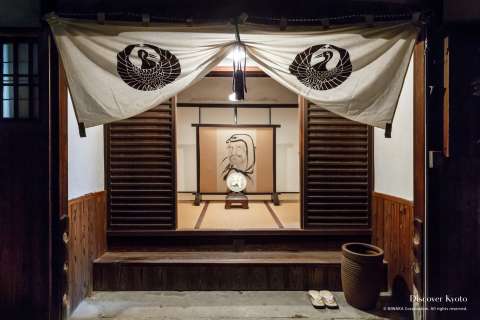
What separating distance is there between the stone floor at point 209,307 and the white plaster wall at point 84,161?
140 centimetres

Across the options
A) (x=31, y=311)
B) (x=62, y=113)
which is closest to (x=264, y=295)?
(x=31, y=311)

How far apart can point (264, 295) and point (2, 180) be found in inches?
128

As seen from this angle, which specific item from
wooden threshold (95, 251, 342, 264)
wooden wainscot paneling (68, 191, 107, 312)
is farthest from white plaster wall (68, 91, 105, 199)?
wooden threshold (95, 251, 342, 264)

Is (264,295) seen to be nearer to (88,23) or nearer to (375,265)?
(375,265)

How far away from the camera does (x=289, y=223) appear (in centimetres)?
467

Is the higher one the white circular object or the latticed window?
the latticed window

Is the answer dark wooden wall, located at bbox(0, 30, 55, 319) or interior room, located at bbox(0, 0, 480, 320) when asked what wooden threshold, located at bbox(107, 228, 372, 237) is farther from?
dark wooden wall, located at bbox(0, 30, 55, 319)

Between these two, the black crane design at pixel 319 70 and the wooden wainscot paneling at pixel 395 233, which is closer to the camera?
the black crane design at pixel 319 70

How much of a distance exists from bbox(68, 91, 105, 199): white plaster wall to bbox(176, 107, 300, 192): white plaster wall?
3098mm

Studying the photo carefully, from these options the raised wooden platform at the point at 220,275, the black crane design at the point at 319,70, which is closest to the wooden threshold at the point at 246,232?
the raised wooden platform at the point at 220,275

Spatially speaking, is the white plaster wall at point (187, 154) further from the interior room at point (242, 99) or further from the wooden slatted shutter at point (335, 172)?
the wooden slatted shutter at point (335, 172)

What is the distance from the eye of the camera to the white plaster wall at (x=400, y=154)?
10.8 ft

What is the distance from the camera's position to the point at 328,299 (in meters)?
3.41

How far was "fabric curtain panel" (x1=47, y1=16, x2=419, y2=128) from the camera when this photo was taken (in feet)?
8.84
